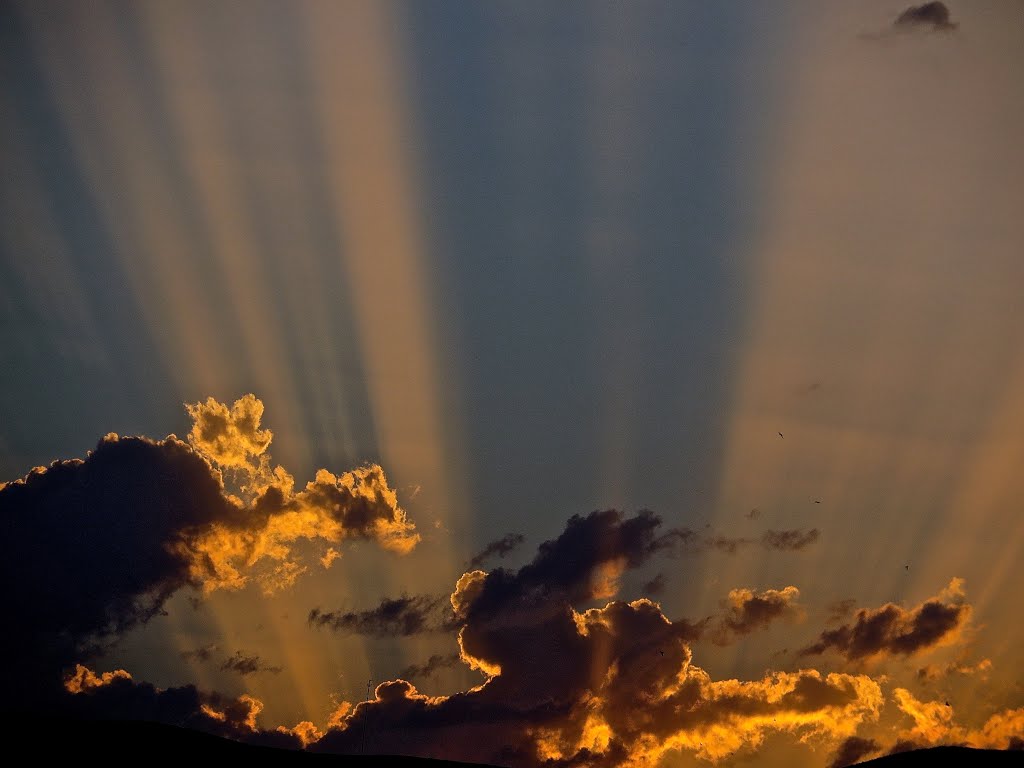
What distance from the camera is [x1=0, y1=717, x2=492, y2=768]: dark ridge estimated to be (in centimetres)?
10019

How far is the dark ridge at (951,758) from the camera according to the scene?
9594cm

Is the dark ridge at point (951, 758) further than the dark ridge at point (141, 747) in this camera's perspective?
No

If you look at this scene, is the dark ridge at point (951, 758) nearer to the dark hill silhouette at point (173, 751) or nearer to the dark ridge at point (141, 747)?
the dark hill silhouette at point (173, 751)

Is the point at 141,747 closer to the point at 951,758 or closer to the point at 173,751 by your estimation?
the point at 173,751

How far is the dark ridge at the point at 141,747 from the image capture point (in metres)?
100

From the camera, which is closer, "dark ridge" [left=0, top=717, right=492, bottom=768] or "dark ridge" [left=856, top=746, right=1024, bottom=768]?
"dark ridge" [left=856, top=746, right=1024, bottom=768]

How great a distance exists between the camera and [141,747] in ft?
354

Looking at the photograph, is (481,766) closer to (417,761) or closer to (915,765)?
(417,761)

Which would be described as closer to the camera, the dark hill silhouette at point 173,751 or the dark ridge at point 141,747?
the dark hill silhouette at point 173,751

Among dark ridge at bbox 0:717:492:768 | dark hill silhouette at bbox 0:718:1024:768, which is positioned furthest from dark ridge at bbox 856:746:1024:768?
dark ridge at bbox 0:717:492:768

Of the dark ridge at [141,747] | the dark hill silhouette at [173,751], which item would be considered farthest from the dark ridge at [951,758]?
the dark ridge at [141,747]

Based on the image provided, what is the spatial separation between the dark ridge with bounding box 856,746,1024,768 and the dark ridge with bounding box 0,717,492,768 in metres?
58.0

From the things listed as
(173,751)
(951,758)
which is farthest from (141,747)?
(951,758)

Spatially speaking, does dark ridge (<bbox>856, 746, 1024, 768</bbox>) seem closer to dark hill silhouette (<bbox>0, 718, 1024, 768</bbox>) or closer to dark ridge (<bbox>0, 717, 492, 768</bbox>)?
dark hill silhouette (<bbox>0, 718, 1024, 768</bbox>)
